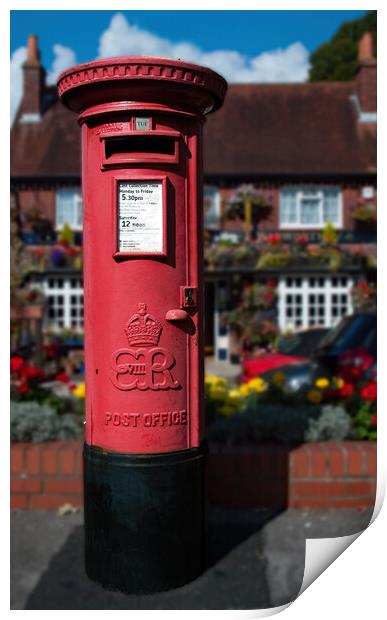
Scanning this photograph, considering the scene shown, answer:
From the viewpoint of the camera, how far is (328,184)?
747 inches

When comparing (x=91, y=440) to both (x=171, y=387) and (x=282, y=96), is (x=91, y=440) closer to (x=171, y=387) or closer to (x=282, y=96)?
(x=171, y=387)

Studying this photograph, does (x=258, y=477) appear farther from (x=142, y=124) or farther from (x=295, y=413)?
(x=142, y=124)

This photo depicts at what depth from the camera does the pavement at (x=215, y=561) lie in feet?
11.3

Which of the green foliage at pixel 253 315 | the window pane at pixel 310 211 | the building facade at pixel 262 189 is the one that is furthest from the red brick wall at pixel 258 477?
the window pane at pixel 310 211

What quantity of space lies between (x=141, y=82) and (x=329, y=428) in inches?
119

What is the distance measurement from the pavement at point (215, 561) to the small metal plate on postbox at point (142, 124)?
8.46ft

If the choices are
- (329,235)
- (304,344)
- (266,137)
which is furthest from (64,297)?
(304,344)

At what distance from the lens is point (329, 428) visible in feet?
16.2

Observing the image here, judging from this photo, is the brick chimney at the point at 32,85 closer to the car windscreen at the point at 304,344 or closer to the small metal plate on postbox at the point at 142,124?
the car windscreen at the point at 304,344

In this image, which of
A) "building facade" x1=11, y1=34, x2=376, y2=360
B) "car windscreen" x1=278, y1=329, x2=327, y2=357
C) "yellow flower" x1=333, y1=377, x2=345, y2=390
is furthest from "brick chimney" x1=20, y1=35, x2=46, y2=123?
"yellow flower" x1=333, y1=377, x2=345, y2=390

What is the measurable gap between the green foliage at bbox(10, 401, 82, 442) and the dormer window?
14861 millimetres

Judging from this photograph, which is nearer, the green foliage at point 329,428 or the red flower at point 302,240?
the green foliage at point 329,428

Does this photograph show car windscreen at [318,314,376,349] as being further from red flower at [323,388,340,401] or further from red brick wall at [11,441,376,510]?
red brick wall at [11,441,376,510]

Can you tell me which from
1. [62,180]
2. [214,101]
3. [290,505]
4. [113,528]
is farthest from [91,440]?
[62,180]
